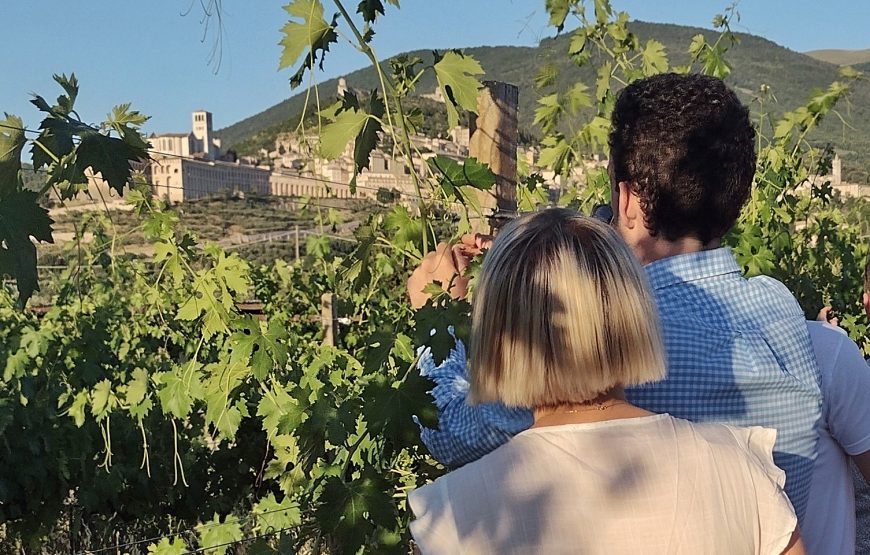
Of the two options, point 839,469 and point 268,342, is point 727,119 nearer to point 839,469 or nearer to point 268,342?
point 839,469

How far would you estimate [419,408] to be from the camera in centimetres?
157

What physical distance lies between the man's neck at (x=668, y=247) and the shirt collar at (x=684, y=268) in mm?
25

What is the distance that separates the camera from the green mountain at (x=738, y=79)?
4.91 metres

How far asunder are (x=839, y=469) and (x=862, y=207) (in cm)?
786

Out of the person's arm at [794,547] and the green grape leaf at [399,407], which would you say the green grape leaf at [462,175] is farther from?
the person's arm at [794,547]

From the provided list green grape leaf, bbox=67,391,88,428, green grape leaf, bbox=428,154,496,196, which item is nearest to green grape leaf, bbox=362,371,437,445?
green grape leaf, bbox=428,154,496,196

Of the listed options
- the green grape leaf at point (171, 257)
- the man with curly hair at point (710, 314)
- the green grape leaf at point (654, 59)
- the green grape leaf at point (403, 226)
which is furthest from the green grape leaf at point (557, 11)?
the man with curly hair at point (710, 314)

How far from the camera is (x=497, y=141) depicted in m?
2.20

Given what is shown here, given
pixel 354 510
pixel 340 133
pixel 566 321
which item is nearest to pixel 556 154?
pixel 340 133

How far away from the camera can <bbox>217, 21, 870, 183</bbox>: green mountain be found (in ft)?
16.1

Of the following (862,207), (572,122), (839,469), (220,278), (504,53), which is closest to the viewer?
(839,469)

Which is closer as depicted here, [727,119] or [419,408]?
[727,119]

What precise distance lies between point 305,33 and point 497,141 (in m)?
0.53

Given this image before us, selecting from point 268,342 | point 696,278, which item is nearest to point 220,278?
point 268,342
